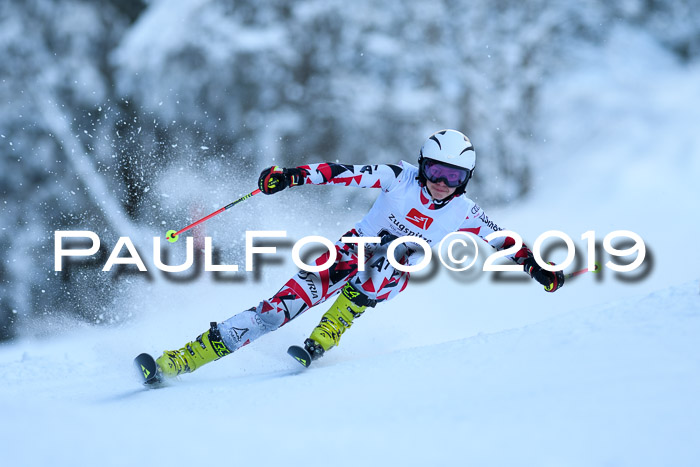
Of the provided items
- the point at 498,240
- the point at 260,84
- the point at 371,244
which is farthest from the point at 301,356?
the point at 260,84

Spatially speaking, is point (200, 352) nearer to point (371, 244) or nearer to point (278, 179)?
point (278, 179)

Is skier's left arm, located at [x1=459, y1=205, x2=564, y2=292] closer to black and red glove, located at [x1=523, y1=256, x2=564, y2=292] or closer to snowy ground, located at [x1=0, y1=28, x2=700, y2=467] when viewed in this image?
black and red glove, located at [x1=523, y1=256, x2=564, y2=292]

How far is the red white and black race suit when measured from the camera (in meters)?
3.79

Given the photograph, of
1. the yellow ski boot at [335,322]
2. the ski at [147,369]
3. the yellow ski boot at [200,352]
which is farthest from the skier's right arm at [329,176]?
the ski at [147,369]

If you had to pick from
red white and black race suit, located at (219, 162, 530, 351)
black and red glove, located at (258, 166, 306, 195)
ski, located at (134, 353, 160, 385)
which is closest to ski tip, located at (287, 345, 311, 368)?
red white and black race suit, located at (219, 162, 530, 351)

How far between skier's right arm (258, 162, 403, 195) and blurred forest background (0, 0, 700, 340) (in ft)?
24.9

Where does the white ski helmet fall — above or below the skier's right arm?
above

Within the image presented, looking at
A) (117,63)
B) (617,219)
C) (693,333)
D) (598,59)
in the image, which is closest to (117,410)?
(693,333)

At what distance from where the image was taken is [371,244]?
13.3 ft

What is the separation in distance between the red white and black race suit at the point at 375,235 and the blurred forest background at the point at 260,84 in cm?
743

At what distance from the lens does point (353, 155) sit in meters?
11.7

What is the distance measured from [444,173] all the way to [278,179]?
2.88ft

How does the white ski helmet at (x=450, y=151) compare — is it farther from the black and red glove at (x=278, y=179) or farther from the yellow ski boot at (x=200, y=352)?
the yellow ski boot at (x=200, y=352)

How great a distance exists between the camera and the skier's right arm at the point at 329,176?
12.0ft
